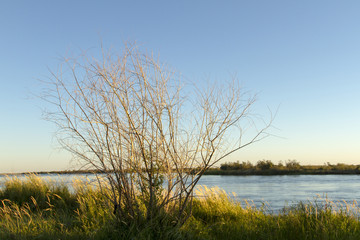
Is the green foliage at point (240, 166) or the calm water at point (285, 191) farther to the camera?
the green foliage at point (240, 166)

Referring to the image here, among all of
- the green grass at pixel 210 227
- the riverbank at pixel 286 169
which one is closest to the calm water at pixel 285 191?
the green grass at pixel 210 227

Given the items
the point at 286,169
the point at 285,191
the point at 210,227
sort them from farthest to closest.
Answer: the point at 286,169 → the point at 285,191 → the point at 210,227

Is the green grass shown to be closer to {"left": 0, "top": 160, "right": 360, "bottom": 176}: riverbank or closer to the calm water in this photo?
the calm water

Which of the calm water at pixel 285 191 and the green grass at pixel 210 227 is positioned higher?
the green grass at pixel 210 227

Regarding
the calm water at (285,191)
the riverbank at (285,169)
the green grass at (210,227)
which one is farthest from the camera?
the riverbank at (285,169)

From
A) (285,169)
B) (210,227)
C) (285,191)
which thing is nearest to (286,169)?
(285,169)

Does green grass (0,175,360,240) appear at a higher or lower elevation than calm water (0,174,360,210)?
higher

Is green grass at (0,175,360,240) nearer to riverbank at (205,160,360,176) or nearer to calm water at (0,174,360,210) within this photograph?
calm water at (0,174,360,210)

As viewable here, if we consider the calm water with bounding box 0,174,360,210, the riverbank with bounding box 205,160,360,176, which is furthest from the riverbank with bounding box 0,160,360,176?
the calm water with bounding box 0,174,360,210

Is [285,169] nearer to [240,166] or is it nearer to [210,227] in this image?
[240,166]

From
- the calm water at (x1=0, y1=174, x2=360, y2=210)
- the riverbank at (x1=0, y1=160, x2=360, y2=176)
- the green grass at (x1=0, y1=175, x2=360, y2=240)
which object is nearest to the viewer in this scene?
the green grass at (x1=0, y1=175, x2=360, y2=240)

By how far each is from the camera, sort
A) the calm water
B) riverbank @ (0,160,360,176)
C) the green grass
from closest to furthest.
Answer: the green grass → the calm water → riverbank @ (0,160,360,176)

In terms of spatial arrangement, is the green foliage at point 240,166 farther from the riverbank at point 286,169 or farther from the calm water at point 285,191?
the calm water at point 285,191

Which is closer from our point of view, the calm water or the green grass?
the green grass
